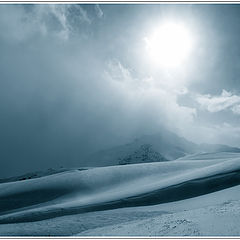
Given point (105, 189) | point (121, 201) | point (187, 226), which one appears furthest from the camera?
point (105, 189)

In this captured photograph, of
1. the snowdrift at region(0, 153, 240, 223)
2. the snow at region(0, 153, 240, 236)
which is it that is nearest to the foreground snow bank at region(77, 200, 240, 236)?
the snow at region(0, 153, 240, 236)

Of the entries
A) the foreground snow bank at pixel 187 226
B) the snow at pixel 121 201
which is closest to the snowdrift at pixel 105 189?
the snow at pixel 121 201

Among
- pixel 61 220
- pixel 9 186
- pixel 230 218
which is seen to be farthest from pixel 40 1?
pixel 230 218

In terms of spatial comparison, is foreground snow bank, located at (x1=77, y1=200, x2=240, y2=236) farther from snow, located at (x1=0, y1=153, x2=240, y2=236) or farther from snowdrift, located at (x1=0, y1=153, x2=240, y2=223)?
snowdrift, located at (x1=0, y1=153, x2=240, y2=223)

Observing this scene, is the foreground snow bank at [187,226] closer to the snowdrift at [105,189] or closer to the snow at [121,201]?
the snow at [121,201]

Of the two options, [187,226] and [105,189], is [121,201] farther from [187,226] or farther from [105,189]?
[187,226]

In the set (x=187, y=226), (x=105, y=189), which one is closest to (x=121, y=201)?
(x=105, y=189)

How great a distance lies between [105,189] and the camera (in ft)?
48.6

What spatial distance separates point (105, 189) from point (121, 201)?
11.0 feet

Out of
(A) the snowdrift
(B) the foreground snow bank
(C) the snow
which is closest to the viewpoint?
(B) the foreground snow bank

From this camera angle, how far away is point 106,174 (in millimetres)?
17203

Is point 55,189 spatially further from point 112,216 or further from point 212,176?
point 212,176

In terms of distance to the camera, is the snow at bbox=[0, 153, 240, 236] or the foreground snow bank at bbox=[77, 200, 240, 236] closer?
the foreground snow bank at bbox=[77, 200, 240, 236]

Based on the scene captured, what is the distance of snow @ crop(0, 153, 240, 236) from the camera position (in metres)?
7.65
